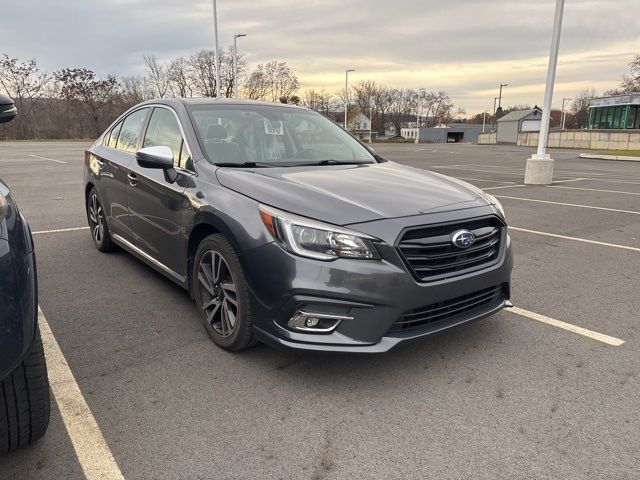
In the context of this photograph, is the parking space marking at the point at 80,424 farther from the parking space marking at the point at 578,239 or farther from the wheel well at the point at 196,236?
the parking space marking at the point at 578,239

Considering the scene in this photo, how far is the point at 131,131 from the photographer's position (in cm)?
488

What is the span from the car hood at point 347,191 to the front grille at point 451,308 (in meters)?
0.55

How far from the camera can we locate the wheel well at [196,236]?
131 inches

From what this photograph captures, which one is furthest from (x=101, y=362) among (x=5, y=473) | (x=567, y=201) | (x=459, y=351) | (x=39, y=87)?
(x=39, y=87)

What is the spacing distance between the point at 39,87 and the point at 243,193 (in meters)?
56.8

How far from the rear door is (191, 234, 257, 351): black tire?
0.33 m

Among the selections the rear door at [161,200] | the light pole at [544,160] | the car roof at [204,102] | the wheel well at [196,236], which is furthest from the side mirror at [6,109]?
the light pole at [544,160]

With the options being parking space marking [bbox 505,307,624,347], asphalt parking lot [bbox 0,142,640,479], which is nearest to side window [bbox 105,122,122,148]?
asphalt parking lot [bbox 0,142,640,479]

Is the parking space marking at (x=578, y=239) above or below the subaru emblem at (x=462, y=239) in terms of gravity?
below

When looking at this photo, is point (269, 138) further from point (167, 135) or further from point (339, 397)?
point (339, 397)

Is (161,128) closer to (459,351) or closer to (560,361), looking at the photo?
(459,351)

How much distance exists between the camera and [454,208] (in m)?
3.06

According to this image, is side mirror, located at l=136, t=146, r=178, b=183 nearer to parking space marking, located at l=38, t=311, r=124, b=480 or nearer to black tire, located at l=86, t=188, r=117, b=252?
parking space marking, located at l=38, t=311, r=124, b=480

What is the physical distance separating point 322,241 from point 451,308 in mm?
906
